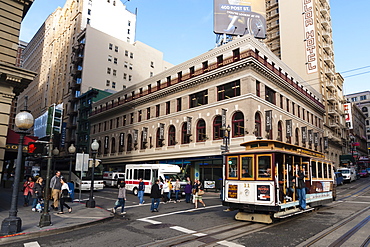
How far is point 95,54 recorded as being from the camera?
192ft

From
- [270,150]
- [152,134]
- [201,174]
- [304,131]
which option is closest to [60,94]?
[152,134]

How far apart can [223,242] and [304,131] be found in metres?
34.7

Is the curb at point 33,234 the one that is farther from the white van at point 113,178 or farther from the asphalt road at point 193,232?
the white van at point 113,178

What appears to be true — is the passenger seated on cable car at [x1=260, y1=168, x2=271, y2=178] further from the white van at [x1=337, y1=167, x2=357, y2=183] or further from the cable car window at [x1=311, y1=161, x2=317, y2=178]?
the white van at [x1=337, y1=167, x2=357, y2=183]

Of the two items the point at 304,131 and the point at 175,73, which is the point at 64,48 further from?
the point at 304,131

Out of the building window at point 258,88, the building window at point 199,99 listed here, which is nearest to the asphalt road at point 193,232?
the building window at point 258,88

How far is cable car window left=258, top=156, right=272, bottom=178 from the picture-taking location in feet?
34.4

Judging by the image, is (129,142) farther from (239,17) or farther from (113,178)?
(239,17)

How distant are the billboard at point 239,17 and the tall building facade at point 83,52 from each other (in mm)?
32166

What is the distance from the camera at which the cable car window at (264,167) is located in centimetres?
1048

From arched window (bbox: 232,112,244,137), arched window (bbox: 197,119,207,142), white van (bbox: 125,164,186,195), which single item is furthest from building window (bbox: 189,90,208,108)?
white van (bbox: 125,164,186,195)

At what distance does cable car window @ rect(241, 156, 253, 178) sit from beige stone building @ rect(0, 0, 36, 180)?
10.9 m

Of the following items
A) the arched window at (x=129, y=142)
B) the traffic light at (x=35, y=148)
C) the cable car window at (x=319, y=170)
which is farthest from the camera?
the arched window at (x=129, y=142)

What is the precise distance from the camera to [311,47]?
50875mm
